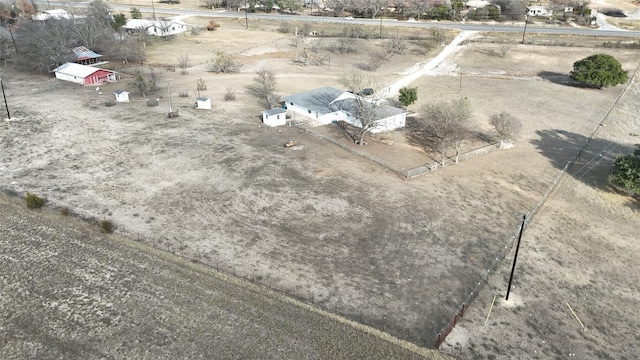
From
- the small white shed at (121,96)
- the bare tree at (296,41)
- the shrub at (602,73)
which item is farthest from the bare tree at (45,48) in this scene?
the shrub at (602,73)

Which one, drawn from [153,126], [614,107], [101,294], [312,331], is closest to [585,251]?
[312,331]

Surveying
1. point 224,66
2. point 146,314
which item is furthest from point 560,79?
point 146,314

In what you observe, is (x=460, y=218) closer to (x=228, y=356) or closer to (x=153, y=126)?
(x=228, y=356)

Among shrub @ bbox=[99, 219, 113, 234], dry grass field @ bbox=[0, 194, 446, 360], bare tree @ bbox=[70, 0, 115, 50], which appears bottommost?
dry grass field @ bbox=[0, 194, 446, 360]

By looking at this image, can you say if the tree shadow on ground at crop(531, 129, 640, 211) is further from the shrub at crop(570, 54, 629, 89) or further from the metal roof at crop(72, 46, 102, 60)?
the metal roof at crop(72, 46, 102, 60)

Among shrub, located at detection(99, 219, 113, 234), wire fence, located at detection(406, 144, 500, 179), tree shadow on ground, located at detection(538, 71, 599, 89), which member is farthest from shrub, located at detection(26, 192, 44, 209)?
tree shadow on ground, located at detection(538, 71, 599, 89)

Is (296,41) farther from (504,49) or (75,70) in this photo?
(75,70)
